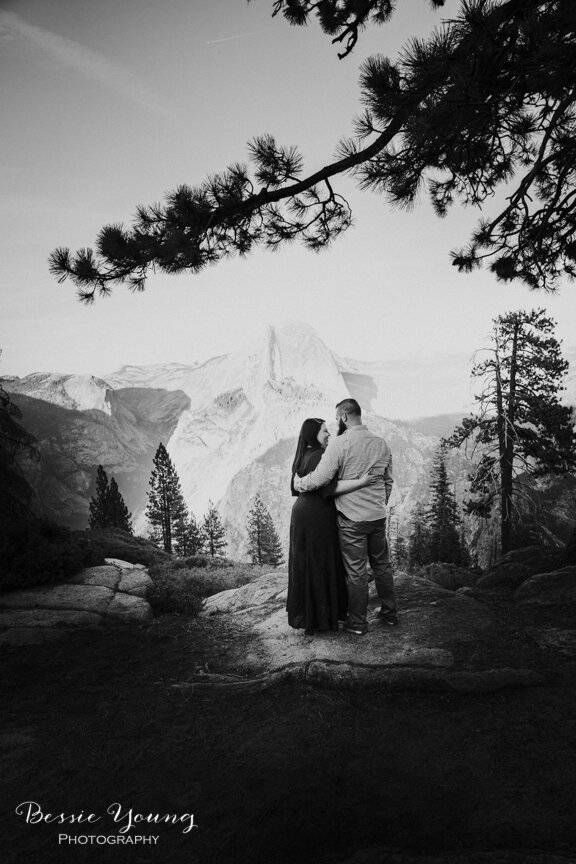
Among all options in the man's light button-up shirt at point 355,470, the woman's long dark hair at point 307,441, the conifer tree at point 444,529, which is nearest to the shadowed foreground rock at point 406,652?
the man's light button-up shirt at point 355,470

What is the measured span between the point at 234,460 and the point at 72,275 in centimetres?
11654

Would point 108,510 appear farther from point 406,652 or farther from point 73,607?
point 406,652

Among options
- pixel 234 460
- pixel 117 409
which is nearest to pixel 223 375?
pixel 117 409

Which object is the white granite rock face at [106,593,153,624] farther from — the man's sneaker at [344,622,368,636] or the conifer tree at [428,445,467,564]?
the conifer tree at [428,445,467,564]

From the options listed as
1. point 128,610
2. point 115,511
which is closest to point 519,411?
point 128,610

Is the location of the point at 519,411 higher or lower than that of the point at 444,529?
higher

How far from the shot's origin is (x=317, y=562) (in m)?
4.98

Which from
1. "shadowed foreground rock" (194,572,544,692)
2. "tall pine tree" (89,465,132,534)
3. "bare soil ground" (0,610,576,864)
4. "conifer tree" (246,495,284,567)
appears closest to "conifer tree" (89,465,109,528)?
"tall pine tree" (89,465,132,534)

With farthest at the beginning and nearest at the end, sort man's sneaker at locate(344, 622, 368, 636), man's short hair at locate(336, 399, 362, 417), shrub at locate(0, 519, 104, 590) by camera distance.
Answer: shrub at locate(0, 519, 104, 590)
man's short hair at locate(336, 399, 362, 417)
man's sneaker at locate(344, 622, 368, 636)

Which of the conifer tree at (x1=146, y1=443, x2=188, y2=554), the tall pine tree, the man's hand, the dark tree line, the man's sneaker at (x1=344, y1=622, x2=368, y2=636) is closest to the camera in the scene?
the man's sneaker at (x1=344, y1=622, x2=368, y2=636)

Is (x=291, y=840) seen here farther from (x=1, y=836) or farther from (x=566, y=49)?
(x=566, y=49)

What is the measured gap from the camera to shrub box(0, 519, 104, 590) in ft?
23.0

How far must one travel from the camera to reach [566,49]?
11.3ft

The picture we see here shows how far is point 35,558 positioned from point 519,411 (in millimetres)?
16990
